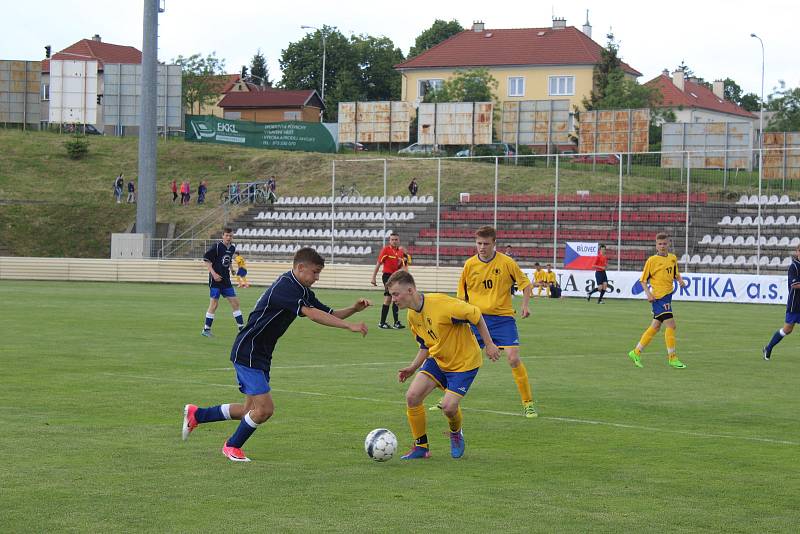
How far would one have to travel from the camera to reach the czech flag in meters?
42.2

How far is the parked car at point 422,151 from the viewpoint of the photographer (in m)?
67.4

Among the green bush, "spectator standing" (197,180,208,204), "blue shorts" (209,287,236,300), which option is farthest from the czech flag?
the green bush

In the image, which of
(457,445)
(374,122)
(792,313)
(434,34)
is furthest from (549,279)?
(434,34)

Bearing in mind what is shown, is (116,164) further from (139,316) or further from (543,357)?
(543,357)

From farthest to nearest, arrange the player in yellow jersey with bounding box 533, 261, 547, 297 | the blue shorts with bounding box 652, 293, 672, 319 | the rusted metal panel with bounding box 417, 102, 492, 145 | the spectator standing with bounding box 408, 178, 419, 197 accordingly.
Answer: the rusted metal panel with bounding box 417, 102, 492, 145, the spectator standing with bounding box 408, 178, 419, 197, the player in yellow jersey with bounding box 533, 261, 547, 297, the blue shorts with bounding box 652, 293, 672, 319

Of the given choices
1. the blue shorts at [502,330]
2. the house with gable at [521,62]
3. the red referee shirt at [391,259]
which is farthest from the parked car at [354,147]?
the blue shorts at [502,330]

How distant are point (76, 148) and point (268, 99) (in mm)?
41752

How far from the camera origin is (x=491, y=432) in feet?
37.7

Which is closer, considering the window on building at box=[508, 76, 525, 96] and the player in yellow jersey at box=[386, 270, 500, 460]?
the player in yellow jersey at box=[386, 270, 500, 460]

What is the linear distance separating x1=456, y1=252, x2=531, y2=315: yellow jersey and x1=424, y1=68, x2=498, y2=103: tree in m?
84.3

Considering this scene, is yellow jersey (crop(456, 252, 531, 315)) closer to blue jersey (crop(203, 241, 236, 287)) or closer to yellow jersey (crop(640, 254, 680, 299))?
yellow jersey (crop(640, 254, 680, 299))

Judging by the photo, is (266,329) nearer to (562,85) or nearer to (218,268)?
(218,268)

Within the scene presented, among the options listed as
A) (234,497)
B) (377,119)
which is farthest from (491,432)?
(377,119)

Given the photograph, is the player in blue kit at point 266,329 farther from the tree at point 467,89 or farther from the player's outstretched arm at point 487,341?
the tree at point 467,89
